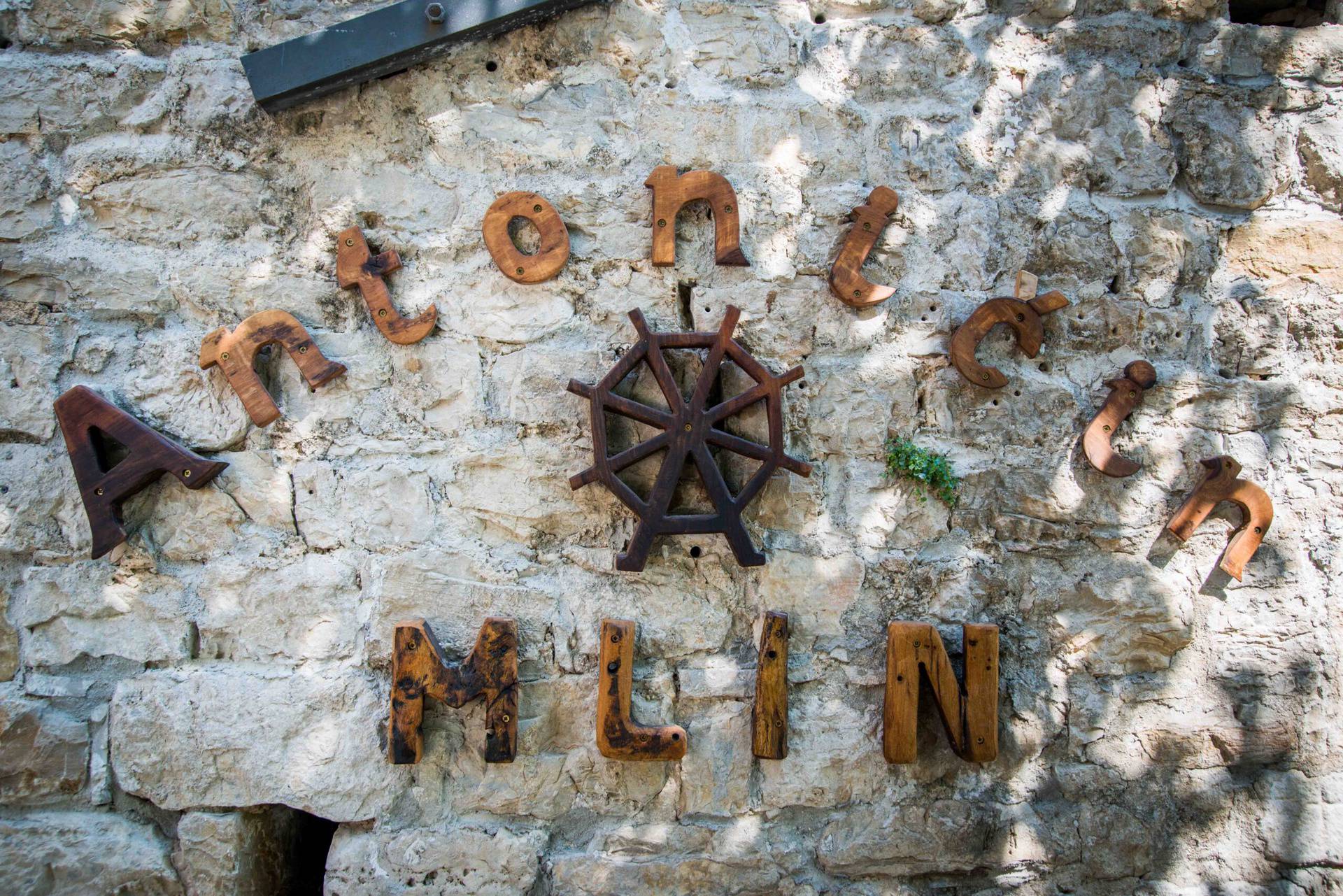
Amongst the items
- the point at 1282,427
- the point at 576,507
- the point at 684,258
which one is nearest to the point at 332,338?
the point at 576,507

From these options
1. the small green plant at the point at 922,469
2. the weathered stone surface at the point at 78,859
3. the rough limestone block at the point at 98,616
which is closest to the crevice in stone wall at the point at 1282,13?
the small green plant at the point at 922,469

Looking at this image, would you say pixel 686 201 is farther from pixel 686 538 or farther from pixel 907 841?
pixel 907 841

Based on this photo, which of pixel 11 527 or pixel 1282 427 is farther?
pixel 1282 427

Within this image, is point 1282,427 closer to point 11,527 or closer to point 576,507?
point 576,507

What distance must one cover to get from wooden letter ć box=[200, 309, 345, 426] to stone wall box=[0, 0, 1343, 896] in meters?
0.06

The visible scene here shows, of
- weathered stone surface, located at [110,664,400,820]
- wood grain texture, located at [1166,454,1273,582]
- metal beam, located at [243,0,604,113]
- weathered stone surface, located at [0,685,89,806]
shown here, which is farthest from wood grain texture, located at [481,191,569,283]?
wood grain texture, located at [1166,454,1273,582]

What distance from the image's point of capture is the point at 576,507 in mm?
2002

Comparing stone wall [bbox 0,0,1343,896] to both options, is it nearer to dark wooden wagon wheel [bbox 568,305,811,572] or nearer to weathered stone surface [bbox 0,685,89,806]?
weathered stone surface [bbox 0,685,89,806]

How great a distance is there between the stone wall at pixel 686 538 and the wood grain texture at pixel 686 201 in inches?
2.2

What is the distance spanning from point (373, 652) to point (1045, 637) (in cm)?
154

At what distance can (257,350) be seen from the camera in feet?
6.45

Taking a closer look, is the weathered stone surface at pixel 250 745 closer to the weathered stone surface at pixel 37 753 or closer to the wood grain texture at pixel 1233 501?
the weathered stone surface at pixel 37 753

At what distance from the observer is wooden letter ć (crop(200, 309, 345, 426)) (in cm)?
194

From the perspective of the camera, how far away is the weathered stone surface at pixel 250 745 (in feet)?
6.16
